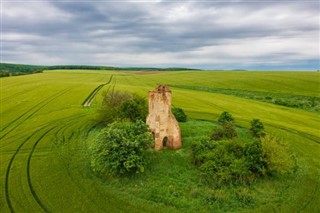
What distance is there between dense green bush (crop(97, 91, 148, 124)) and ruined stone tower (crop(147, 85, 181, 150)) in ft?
30.9

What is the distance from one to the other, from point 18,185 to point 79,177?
19.4 feet

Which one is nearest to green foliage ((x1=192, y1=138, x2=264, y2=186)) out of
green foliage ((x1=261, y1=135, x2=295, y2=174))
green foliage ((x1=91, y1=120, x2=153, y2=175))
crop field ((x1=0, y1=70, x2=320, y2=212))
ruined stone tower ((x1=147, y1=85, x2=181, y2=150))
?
green foliage ((x1=261, y1=135, x2=295, y2=174))

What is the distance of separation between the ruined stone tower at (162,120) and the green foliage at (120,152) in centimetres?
292

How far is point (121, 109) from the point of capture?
44.7 m

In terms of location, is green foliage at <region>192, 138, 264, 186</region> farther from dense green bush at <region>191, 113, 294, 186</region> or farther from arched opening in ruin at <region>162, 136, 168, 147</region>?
arched opening in ruin at <region>162, 136, 168, 147</region>

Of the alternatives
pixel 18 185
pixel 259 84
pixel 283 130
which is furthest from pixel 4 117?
pixel 259 84

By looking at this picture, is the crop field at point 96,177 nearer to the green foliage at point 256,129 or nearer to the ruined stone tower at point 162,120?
the ruined stone tower at point 162,120

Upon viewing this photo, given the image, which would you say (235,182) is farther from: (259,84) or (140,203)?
(259,84)

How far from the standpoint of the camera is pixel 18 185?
90.5ft

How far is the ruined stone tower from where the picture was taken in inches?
1321

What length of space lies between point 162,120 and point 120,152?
741 cm

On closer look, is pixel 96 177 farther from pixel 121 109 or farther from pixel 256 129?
pixel 256 129

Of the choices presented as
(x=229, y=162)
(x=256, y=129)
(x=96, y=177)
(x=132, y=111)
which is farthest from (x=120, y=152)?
(x=256, y=129)

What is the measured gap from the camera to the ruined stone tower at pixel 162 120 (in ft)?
110
